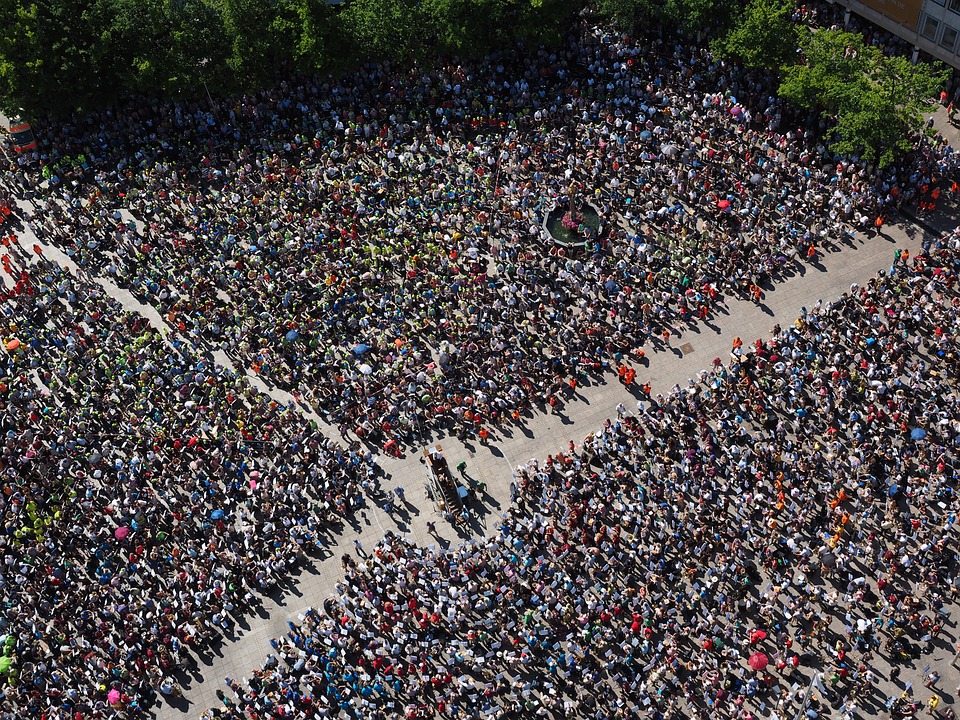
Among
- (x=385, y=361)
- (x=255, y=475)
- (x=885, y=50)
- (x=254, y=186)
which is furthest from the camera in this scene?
(x=885, y=50)

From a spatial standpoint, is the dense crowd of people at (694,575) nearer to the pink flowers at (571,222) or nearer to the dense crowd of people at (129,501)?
the dense crowd of people at (129,501)

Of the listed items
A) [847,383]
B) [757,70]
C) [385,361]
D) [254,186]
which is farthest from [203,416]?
[757,70]

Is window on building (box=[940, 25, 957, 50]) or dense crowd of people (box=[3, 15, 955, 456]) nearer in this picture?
dense crowd of people (box=[3, 15, 955, 456])

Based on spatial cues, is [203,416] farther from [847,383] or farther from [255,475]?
[847,383]

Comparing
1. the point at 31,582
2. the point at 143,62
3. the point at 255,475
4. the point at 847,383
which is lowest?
the point at 31,582

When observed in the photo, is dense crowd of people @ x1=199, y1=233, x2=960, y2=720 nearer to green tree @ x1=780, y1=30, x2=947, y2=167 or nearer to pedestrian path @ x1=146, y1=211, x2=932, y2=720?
pedestrian path @ x1=146, y1=211, x2=932, y2=720

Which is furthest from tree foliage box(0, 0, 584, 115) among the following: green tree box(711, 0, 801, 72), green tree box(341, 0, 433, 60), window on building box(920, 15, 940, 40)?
window on building box(920, 15, 940, 40)
